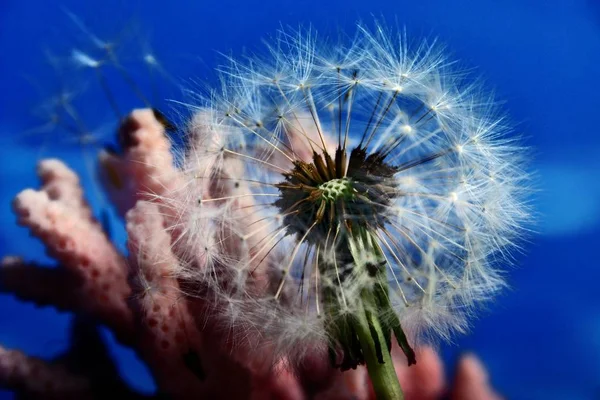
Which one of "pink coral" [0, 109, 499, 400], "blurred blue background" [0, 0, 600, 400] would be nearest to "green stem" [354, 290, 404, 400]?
"pink coral" [0, 109, 499, 400]

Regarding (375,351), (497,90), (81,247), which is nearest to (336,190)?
(375,351)

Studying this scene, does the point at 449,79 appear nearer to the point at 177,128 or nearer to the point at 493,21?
the point at 493,21

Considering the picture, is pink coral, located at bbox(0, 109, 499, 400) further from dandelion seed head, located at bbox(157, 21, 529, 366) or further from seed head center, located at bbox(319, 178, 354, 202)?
seed head center, located at bbox(319, 178, 354, 202)

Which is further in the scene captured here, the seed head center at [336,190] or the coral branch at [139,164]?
the coral branch at [139,164]

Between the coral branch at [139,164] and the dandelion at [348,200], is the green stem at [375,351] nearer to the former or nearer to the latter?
the dandelion at [348,200]

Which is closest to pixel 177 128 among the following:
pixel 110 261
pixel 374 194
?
pixel 110 261

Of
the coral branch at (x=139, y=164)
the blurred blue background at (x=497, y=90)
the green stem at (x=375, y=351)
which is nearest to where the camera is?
the green stem at (x=375, y=351)

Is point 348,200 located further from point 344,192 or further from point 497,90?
point 497,90

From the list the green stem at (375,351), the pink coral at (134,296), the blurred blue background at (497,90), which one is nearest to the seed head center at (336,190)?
the green stem at (375,351)
